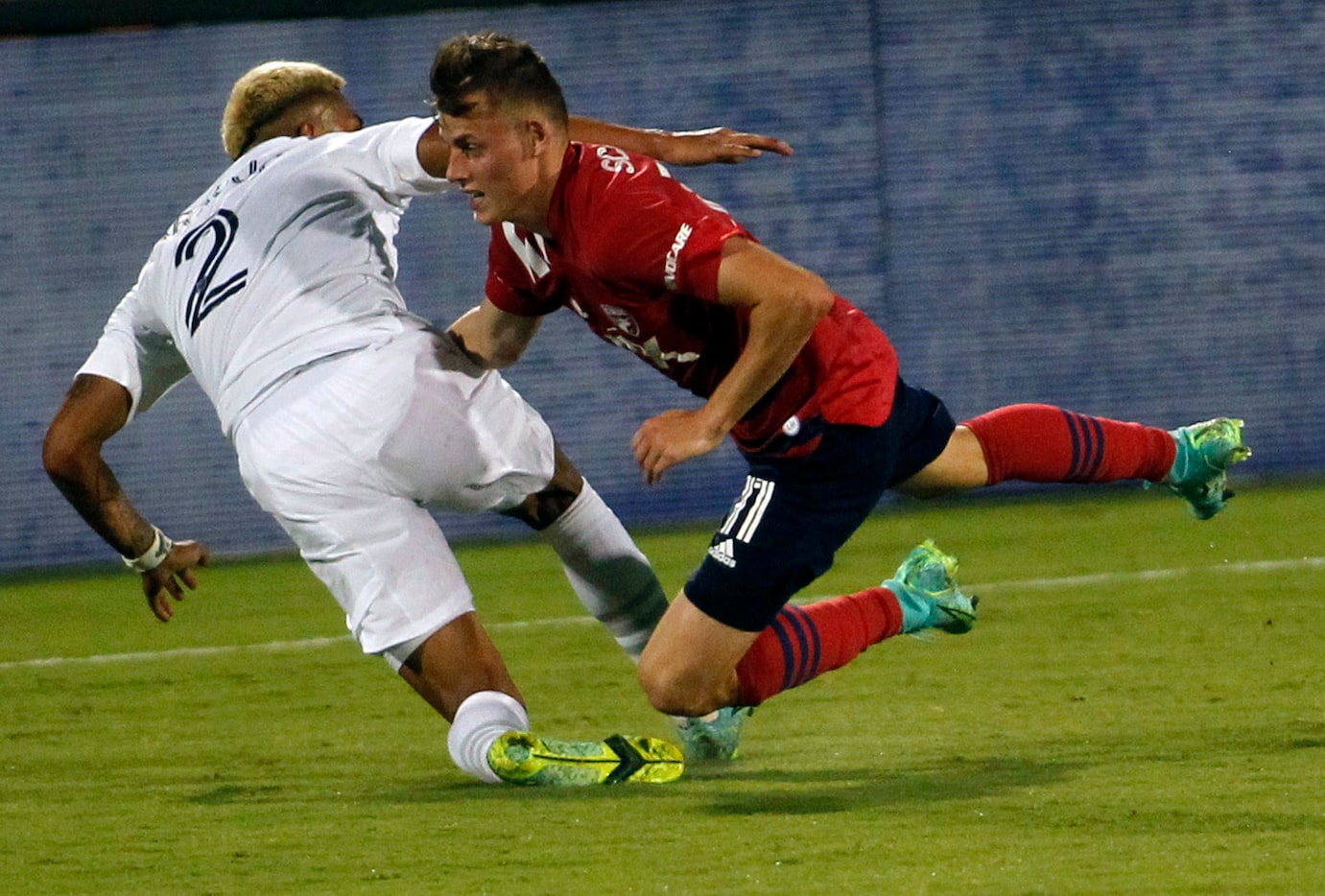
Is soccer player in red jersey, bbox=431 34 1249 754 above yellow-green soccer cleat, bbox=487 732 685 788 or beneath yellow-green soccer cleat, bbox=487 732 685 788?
above

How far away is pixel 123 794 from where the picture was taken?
480 cm

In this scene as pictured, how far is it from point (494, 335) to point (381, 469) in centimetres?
44

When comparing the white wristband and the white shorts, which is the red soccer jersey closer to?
the white shorts

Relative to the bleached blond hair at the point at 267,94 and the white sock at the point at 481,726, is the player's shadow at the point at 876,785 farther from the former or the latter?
the bleached blond hair at the point at 267,94

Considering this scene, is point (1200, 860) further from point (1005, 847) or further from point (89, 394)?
point (89, 394)

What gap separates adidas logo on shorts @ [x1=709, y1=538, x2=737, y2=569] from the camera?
14.6 ft

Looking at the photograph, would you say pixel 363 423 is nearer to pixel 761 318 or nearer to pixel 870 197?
pixel 761 318

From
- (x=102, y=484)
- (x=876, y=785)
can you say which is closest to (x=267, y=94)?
(x=102, y=484)

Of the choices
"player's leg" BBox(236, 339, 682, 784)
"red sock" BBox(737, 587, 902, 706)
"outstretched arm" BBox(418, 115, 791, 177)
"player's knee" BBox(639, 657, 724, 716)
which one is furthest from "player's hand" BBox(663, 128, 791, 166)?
"player's knee" BBox(639, 657, 724, 716)

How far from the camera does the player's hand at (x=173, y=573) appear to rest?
4898 millimetres

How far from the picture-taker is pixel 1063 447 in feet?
16.5

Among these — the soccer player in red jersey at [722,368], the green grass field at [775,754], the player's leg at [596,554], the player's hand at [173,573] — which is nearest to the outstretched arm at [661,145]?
the soccer player in red jersey at [722,368]

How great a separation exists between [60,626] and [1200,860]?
16.0 ft

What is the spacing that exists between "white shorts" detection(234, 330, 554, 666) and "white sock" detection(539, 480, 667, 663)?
31 cm
